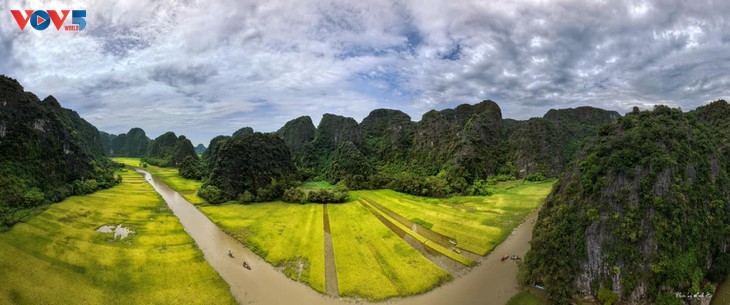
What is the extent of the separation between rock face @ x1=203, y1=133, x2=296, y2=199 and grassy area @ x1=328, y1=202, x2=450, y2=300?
3221cm

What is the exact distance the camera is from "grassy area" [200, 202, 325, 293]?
36.6m

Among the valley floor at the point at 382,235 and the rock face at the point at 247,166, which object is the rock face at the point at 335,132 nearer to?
the rock face at the point at 247,166

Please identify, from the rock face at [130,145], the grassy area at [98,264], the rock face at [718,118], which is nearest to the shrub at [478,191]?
the rock face at [718,118]

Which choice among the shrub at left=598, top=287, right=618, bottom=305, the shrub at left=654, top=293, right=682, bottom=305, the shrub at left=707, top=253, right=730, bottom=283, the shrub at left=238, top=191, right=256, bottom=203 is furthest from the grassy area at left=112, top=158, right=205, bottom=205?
the shrub at left=707, top=253, right=730, bottom=283

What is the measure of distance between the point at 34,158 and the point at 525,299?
8572 cm

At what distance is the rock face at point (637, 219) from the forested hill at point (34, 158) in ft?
225

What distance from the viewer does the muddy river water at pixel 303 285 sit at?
2986 centimetres

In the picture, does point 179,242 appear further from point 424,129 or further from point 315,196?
point 424,129

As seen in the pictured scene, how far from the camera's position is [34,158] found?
2398 inches

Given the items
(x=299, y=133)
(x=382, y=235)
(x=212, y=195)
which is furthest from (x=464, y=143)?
(x=299, y=133)

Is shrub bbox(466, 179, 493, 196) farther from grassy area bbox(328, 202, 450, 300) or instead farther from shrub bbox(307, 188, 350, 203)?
grassy area bbox(328, 202, 450, 300)

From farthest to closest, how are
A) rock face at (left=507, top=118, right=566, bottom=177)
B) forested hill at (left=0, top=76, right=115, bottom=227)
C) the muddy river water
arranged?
rock face at (left=507, top=118, right=566, bottom=177)
forested hill at (left=0, top=76, right=115, bottom=227)
the muddy river water

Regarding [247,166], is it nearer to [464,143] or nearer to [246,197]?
[246,197]

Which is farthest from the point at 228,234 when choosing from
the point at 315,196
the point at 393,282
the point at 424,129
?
the point at 424,129
